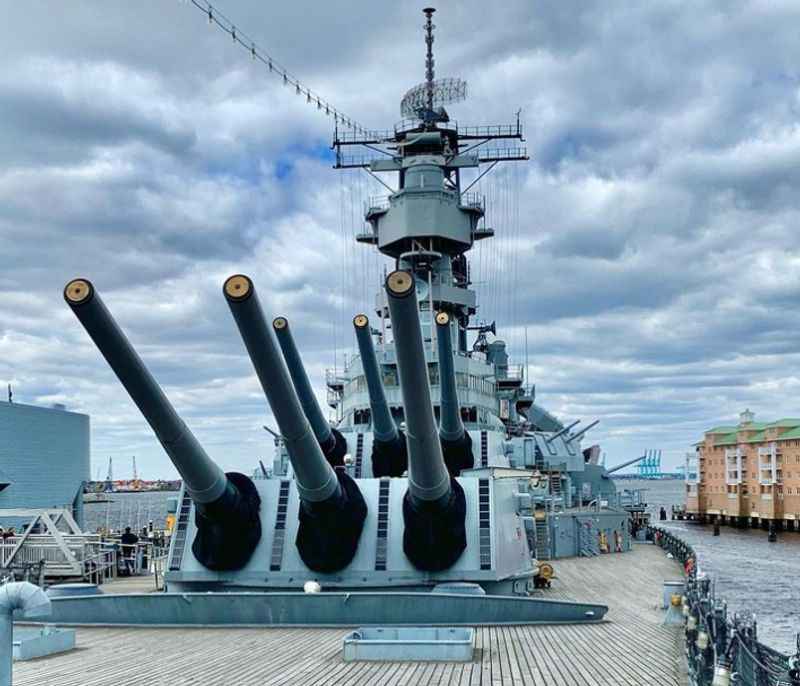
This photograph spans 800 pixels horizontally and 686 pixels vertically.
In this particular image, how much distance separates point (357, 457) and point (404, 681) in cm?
1037

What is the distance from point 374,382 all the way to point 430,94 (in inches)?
601

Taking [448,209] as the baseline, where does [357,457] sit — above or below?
below

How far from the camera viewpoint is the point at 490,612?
30.1 ft

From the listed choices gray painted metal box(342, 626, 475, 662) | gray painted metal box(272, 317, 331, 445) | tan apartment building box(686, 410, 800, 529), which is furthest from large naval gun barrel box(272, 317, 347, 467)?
tan apartment building box(686, 410, 800, 529)

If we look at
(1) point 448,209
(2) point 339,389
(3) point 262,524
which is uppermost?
(1) point 448,209

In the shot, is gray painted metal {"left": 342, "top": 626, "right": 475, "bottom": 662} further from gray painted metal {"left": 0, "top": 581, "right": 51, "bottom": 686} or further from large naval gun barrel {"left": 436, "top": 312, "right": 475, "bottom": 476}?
large naval gun barrel {"left": 436, "top": 312, "right": 475, "bottom": 476}

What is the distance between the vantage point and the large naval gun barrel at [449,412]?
12945mm

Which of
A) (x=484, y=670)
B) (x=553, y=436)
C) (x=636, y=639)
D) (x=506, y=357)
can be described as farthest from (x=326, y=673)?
(x=506, y=357)

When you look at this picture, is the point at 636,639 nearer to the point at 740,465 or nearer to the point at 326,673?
the point at 326,673

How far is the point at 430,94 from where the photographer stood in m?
27.3

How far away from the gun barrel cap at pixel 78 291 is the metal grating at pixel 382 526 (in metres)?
4.89

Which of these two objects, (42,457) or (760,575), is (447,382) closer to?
(42,457)

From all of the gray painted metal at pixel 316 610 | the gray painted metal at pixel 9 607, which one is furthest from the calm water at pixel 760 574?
the gray painted metal at pixel 9 607

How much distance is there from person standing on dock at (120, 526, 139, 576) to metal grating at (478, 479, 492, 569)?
24.9ft
